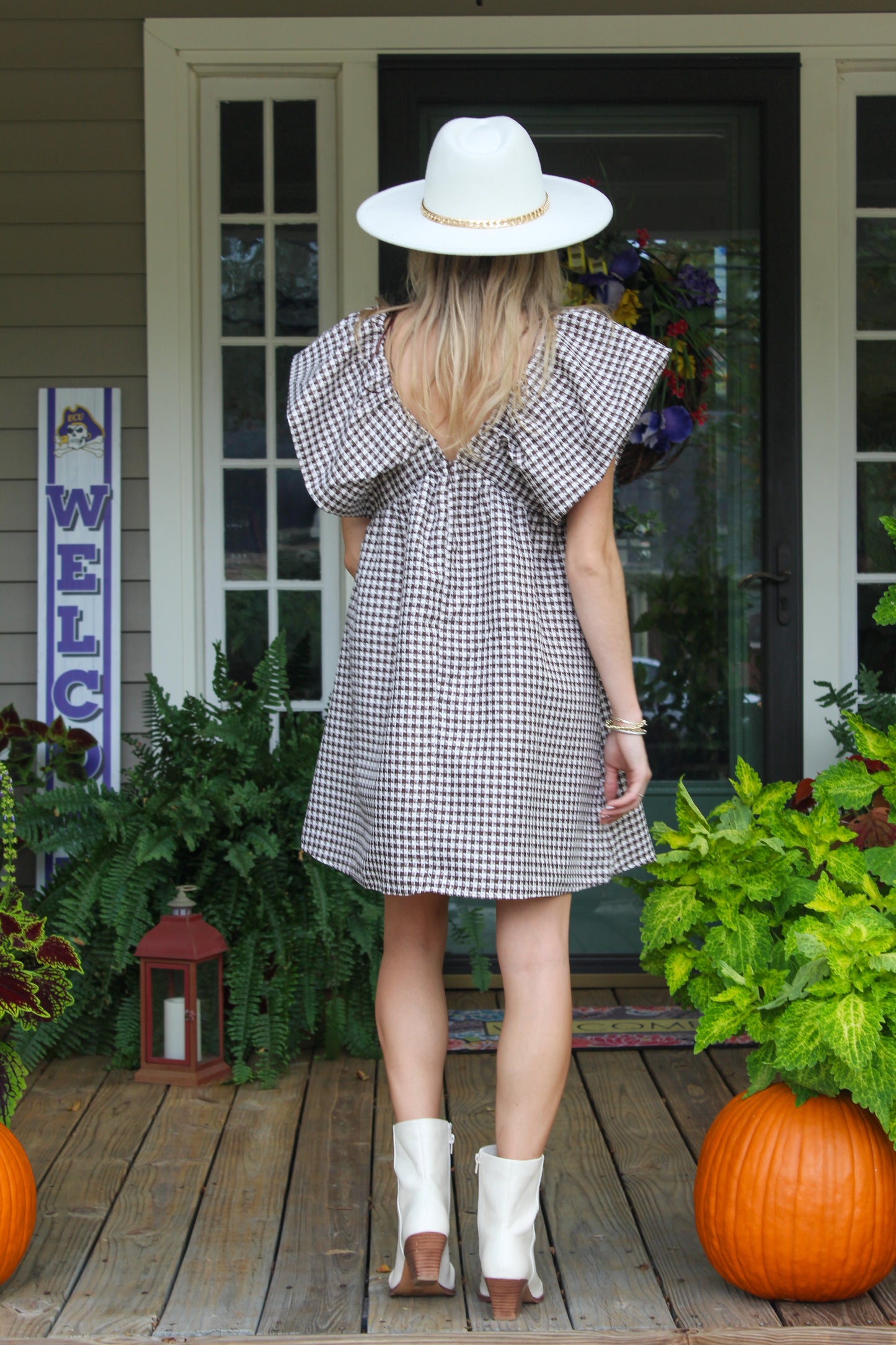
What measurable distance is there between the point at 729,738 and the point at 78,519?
1.80 metres

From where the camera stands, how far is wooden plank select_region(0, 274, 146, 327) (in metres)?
3.29

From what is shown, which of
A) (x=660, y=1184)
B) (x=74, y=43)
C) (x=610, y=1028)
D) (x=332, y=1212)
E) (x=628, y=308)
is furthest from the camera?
(x=74, y=43)

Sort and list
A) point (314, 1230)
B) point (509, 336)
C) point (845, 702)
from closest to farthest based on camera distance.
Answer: point (509, 336) < point (314, 1230) < point (845, 702)

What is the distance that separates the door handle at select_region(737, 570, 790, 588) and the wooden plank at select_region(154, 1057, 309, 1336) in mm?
1712

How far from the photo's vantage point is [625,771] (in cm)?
175

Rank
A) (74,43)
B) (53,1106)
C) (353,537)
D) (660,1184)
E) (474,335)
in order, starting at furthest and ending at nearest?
1. (74,43)
2. (53,1106)
3. (660,1184)
4. (353,537)
5. (474,335)

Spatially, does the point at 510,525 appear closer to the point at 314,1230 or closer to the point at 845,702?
the point at 314,1230

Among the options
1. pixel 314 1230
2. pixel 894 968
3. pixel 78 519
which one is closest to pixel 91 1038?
pixel 314 1230

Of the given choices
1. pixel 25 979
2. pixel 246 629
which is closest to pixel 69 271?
pixel 246 629

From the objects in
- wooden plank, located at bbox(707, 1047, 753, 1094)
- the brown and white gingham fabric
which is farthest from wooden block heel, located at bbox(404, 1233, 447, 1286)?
wooden plank, located at bbox(707, 1047, 753, 1094)

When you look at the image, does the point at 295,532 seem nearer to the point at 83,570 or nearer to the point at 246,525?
the point at 246,525

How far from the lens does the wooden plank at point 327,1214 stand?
1.72 m

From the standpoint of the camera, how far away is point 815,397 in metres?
3.32

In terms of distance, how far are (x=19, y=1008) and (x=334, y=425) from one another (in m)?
0.94
